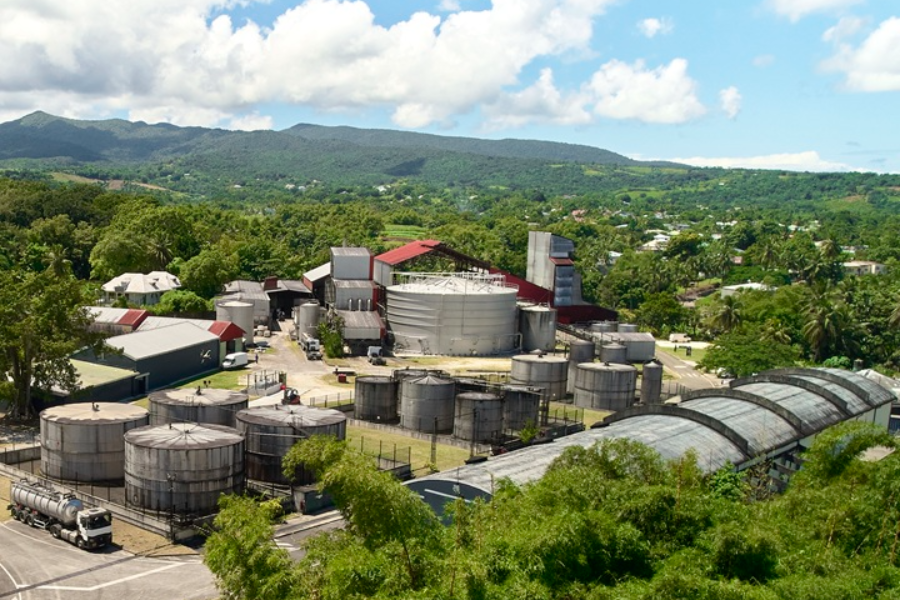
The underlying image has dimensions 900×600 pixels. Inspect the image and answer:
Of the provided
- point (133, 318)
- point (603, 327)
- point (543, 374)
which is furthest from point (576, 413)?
point (133, 318)

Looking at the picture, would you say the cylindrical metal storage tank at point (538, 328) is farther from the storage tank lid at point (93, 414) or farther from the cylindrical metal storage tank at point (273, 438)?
the storage tank lid at point (93, 414)

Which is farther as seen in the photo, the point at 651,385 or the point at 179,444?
the point at 651,385

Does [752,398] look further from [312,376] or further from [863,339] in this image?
[863,339]

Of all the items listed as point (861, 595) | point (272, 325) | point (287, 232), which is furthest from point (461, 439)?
point (287, 232)

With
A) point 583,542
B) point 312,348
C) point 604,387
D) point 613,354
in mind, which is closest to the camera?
point 583,542

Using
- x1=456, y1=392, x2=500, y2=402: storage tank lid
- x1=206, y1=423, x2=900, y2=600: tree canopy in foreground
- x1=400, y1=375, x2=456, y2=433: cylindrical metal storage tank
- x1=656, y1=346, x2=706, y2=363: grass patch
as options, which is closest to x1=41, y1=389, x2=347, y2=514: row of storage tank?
x1=400, y1=375, x2=456, y2=433: cylindrical metal storage tank

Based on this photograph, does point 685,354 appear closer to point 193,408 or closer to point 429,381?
point 429,381

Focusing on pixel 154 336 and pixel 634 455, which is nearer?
pixel 634 455
